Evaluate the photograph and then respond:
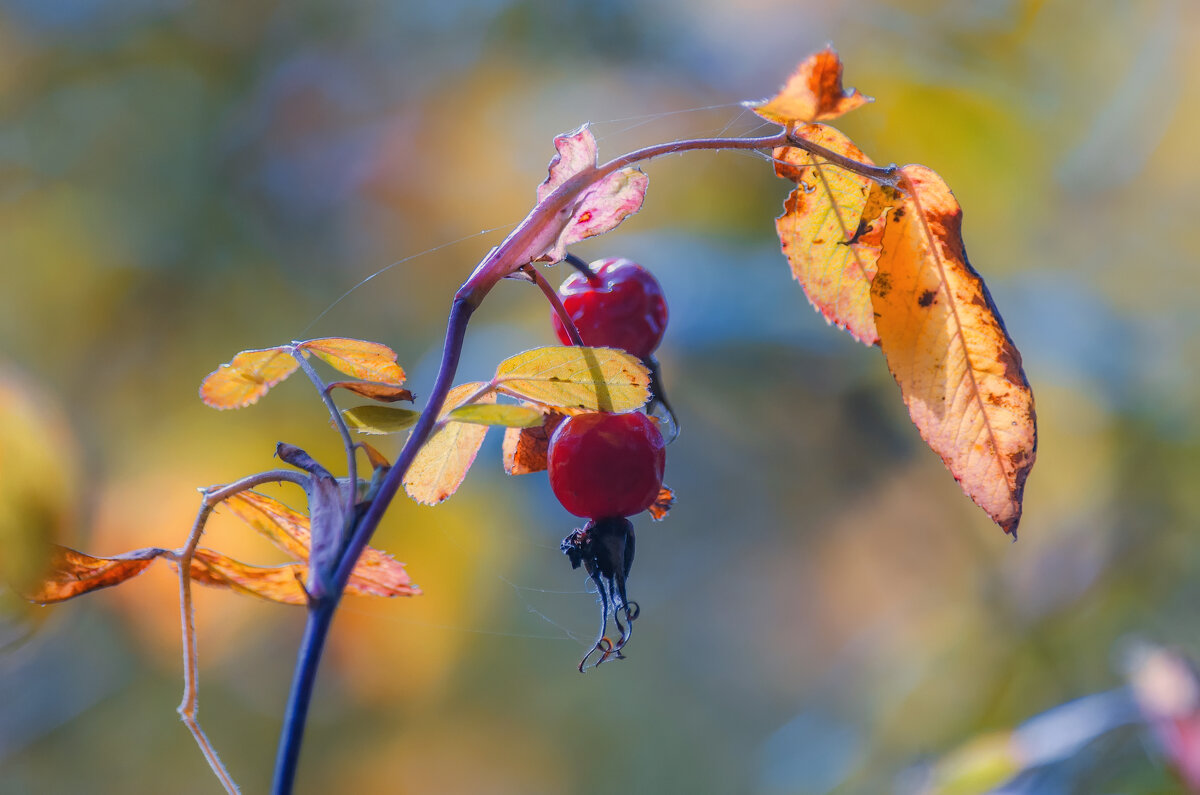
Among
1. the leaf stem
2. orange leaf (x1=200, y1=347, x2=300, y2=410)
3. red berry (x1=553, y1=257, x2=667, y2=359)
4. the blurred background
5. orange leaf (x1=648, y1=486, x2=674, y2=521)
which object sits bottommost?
the leaf stem

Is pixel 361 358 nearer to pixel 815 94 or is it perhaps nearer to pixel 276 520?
pixel 276 520

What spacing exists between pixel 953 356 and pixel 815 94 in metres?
0.19

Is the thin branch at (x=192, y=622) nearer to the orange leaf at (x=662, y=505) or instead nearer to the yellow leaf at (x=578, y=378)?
the yellow leaf at (x=578, y=378)

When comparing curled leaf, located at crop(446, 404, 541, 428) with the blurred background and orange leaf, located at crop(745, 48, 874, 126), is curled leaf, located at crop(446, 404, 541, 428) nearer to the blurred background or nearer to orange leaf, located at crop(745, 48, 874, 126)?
orange leaf, located at crop(745, 48, 874, 126)

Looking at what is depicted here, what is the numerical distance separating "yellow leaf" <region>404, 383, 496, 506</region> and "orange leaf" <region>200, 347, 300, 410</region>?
109 millimetres

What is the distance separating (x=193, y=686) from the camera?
1.63 ft

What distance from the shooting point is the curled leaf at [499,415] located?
460 mm

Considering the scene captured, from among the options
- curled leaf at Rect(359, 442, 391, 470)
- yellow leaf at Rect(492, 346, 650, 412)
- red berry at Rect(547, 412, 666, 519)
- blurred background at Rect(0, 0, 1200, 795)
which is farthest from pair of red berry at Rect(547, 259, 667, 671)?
blurred background at Rect(0, 0, 1200, 795)

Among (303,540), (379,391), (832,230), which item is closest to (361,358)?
(379,391)

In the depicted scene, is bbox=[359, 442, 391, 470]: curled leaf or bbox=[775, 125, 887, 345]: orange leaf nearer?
bbox=[359, 442, 391, 470]: curled leaf

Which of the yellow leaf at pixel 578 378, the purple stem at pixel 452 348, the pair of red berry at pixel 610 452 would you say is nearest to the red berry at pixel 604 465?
the pair of red berry at pixel 610 452

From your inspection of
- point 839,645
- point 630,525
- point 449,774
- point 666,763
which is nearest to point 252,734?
point 449,774

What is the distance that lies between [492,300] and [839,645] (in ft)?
8.09

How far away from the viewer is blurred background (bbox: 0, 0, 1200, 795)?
206 cm
